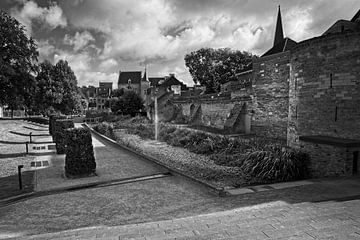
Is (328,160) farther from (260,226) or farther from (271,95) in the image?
(271,95)

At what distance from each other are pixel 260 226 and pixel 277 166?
165 inches

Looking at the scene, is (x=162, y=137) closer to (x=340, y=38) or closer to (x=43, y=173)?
(x=43, y=173)

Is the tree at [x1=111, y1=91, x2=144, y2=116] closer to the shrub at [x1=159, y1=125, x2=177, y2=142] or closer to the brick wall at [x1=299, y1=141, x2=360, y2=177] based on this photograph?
the shrub at [x1=159, y1=125, x2=177, y2=142]

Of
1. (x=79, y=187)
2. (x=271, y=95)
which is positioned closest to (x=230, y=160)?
(x=79, y=187)

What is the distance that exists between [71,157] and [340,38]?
10145 millimetres

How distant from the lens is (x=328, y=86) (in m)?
7.92

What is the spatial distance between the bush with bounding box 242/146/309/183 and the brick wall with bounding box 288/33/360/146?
158cm

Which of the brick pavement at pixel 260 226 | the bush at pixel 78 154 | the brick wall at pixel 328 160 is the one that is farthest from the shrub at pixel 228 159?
the bush at pixel 78 154

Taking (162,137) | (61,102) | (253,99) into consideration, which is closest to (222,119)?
(253,99)

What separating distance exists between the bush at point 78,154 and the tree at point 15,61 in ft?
23.5

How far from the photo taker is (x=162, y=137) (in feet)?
55.3

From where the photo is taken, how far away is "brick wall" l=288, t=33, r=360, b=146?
24.1 feet

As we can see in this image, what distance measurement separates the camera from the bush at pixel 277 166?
Result: 6.93 metres

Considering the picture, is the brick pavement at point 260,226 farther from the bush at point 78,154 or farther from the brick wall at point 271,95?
the brick wall at point 271,95
